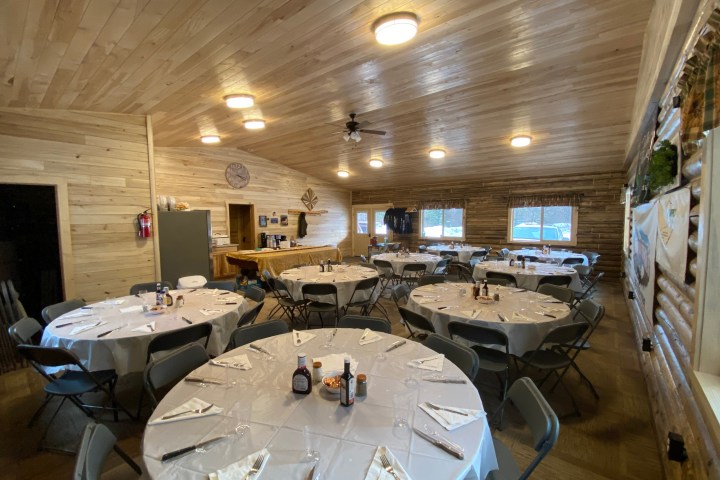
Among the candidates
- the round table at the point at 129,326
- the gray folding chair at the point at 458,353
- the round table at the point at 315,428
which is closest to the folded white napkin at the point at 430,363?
the round table at the point at 315,428

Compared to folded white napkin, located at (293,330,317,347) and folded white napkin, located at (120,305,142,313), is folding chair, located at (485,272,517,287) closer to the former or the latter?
folded white napkin, located at (293,330,317,347)

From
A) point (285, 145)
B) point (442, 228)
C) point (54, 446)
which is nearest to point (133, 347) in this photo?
point (54, 446)

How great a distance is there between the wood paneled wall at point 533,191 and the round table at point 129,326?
8.11m

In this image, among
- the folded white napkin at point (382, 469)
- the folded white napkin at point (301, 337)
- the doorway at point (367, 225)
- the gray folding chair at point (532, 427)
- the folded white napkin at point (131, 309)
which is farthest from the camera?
the doorway at point (367, 225)

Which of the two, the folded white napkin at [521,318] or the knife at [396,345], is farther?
the folded white napkin at [521,318]

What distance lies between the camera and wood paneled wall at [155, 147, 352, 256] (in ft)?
24.5

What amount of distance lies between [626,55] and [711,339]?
11.0 ft

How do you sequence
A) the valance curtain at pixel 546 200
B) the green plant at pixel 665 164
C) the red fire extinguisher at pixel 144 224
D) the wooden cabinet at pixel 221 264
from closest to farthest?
the green plant at pixel 665 164
the red fire extinguisher at pixel 144 224
the wooden cabinet at pixel 221 264
the valance curtain at pixel 546 200

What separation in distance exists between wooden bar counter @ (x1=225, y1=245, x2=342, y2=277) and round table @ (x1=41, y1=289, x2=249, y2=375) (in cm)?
313

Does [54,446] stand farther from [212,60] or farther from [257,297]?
[212,60]

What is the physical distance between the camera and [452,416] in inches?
55.1

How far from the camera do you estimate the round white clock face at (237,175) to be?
840 cm

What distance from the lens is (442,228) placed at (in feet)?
35.2

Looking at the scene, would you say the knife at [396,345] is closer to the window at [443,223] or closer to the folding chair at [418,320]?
the folding chair at [418,320]
